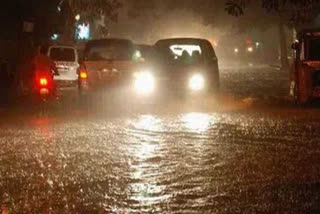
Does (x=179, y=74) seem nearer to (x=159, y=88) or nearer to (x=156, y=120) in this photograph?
(x=159, y=88)

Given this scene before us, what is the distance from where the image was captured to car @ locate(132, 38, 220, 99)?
824 inches

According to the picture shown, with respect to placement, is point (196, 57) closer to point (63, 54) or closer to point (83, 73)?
point (83, 73)

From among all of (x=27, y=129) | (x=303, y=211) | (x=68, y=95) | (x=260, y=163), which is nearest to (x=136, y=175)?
(x=260, y=163)

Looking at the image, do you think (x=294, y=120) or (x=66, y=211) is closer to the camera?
(x=66, y=211)

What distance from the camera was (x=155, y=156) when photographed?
37.0ft

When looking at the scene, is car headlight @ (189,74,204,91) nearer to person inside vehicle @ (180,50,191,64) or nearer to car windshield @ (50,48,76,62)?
person inside vehicle @ (180,50,191,64)

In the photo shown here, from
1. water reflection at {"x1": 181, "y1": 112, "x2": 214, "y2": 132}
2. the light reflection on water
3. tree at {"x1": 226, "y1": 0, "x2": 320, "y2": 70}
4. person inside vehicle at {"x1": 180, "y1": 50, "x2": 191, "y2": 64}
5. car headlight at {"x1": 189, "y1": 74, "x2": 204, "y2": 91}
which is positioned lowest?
the light reflection on water

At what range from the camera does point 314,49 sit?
63.8 feet

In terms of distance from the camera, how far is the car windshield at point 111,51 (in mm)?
21203

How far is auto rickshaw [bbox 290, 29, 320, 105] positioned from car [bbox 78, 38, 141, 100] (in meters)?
4.48

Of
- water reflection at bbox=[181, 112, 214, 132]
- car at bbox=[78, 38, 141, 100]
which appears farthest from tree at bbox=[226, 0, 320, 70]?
water reflection at bbox=[181, 112, 214, 132]

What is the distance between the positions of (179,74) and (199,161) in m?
10.3

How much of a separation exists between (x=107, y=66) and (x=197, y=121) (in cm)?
507

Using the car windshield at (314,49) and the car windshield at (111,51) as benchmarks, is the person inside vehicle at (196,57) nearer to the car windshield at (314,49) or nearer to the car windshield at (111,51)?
the car windshield at (111,51)
